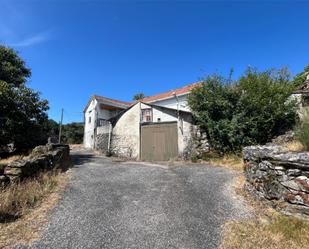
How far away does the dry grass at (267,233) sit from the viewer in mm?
3225

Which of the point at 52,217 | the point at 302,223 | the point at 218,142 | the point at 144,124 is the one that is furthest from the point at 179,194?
the point at 144,124

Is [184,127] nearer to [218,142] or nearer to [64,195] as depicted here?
[218,142]

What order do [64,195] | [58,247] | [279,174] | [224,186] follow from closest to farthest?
1. [58,247]
2. [279,174]
3. [64,195]
4. [224,186]

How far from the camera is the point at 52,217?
13.4ft

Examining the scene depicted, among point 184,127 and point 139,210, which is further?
point 184,127

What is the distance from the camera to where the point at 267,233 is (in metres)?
3.53

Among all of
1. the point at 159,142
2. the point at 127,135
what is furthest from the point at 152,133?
the point at 127,135

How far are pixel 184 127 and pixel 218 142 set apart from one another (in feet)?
6.45

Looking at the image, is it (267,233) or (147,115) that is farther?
(147,115)

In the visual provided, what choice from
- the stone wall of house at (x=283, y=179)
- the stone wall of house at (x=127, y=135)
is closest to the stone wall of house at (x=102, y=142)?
the stone wall of house at (x=127, y=135)

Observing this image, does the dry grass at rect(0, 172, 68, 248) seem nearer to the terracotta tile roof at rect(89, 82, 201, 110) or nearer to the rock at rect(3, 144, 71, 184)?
the rock at rect(3, 144, 71, 184)

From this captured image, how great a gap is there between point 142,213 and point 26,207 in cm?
253

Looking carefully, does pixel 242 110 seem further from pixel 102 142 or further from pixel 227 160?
pixel 102 142

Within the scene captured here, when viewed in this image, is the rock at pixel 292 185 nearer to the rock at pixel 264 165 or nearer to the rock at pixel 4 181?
the rock at pixel 264 165
